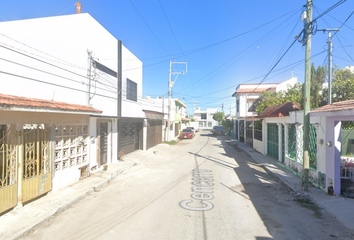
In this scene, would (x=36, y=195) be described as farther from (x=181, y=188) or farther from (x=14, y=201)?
(x=181, y=188)

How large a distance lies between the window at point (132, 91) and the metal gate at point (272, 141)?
9191 millimetres

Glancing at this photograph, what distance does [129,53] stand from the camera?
1338 centimetres

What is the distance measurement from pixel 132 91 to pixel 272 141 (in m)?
9.65

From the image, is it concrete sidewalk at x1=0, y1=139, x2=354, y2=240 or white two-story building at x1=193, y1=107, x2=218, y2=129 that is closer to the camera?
concrete sidewalk at x1=0, y1=139, x2=354, y2=240

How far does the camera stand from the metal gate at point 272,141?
12766mm

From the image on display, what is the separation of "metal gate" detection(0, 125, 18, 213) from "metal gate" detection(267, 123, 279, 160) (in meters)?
12.3

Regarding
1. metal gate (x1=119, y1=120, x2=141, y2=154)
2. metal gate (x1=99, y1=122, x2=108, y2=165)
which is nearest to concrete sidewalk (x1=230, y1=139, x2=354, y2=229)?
metal gate (x1=99, y1=122, x2=108, y2=165)

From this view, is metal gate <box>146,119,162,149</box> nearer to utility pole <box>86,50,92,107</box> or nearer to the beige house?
utility pole <box>86,50,92,107</box>

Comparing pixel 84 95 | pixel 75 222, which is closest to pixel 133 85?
pixel 84 95

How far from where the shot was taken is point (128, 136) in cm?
1466

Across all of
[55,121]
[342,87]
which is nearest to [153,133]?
[55,121]

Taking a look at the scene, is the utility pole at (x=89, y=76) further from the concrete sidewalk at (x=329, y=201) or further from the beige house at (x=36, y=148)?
the concrete sidewalk at (x=329, y=201)

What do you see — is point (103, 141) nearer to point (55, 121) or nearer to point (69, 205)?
point (55, 121)

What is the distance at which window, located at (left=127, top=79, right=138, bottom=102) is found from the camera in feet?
44.1
